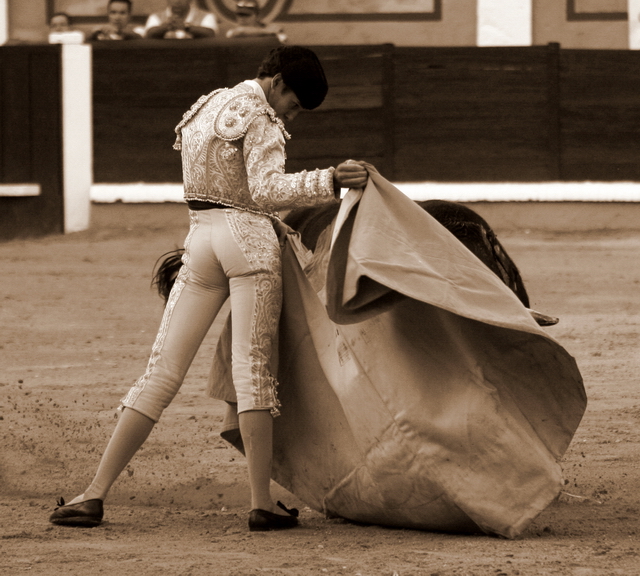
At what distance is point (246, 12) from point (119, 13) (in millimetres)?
1044

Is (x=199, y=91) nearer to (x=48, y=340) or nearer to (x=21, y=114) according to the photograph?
(x=21, y=114)

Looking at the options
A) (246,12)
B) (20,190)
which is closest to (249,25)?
(246,12)

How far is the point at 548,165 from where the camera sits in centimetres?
922

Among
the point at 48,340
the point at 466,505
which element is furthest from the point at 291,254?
the point at 48,340

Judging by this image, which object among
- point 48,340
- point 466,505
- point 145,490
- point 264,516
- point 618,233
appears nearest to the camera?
point 466,505

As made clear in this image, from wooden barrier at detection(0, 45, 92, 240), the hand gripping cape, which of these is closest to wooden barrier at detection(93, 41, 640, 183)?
wooden barrier at detection(0, 45, 92, 240)

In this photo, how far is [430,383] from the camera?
2.51 meters

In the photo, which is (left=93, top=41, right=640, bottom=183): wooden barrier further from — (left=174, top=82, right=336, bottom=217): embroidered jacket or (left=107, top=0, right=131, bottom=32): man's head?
(left=174, top=82, right=336, bottom=217): embroidered jacket

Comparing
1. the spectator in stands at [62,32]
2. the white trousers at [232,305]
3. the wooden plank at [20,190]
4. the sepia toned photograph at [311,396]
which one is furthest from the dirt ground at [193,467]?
the spectator in stands at [62,32]

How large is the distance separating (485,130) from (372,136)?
2.97 ft

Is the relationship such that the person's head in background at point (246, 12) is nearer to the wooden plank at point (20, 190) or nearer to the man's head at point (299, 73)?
the wooden plank at point (20, 190)

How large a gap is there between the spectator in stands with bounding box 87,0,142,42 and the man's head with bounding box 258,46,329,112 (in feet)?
23.7

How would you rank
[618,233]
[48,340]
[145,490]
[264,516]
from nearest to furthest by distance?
1. [264,516]
2. [145,490]
3. [48,340]
4. [618,233]

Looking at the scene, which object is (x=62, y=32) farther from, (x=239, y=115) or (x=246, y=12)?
(x=239, y=115)
